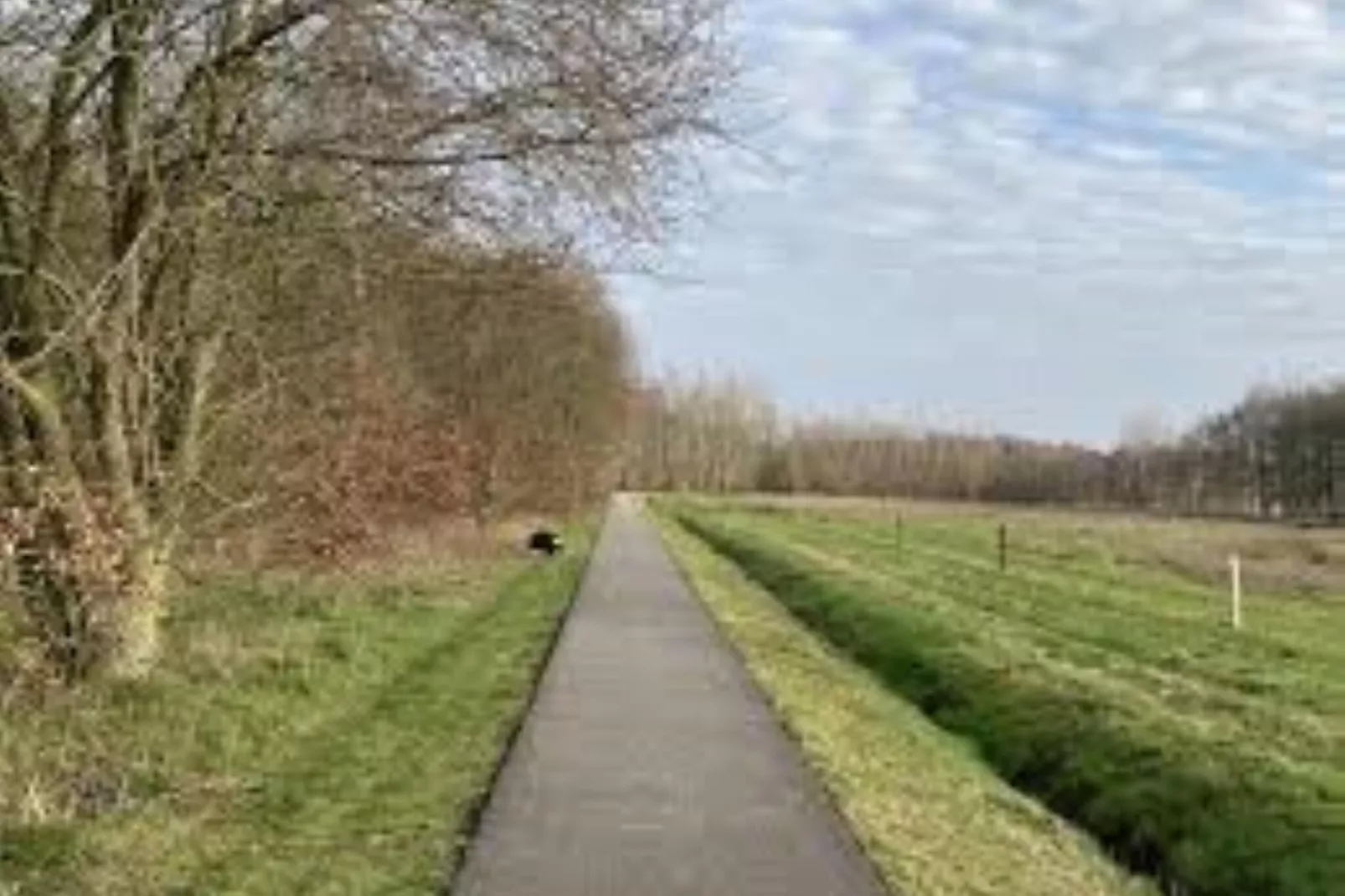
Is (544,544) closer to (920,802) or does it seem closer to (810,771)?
(810,771)

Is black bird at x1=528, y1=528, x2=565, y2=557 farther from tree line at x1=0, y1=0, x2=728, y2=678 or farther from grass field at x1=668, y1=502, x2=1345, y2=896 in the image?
tree line at x1=0, y1=0, x2=728, y2=678

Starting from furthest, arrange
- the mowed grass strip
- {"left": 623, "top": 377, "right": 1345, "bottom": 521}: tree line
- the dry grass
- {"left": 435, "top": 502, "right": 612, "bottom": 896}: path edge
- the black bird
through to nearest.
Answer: {"left": 623, "top": 377, "right": 1345, "bottom": 521}: tree line → the dry grass → the black bird → the mowed grass strip → {"left": 435, "top": 502, "right": 612, "bottom": 896}: path edge

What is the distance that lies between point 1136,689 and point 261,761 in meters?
9.40

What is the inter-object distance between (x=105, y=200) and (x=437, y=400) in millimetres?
27301

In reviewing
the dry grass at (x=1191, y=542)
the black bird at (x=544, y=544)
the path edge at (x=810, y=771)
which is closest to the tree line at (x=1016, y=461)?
the dry grass at (x=1191, y=542)

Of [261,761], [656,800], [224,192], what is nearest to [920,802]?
[656,800]

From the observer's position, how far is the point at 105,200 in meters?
18.2

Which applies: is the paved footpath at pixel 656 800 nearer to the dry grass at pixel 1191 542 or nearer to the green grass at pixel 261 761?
the green grass at pixel 261 761

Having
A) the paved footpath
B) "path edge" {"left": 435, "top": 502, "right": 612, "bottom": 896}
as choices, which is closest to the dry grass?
"path edge" {"left": 435, "top": 502, "right": 612, "bottom": 896}

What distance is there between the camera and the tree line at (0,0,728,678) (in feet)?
55.0

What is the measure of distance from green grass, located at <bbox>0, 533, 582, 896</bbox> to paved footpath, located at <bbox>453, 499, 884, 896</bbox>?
0.35m

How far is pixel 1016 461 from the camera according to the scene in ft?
637

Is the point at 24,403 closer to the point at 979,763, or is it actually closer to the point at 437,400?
the point at 979,763

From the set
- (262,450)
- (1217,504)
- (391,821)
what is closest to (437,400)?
(262,450)
